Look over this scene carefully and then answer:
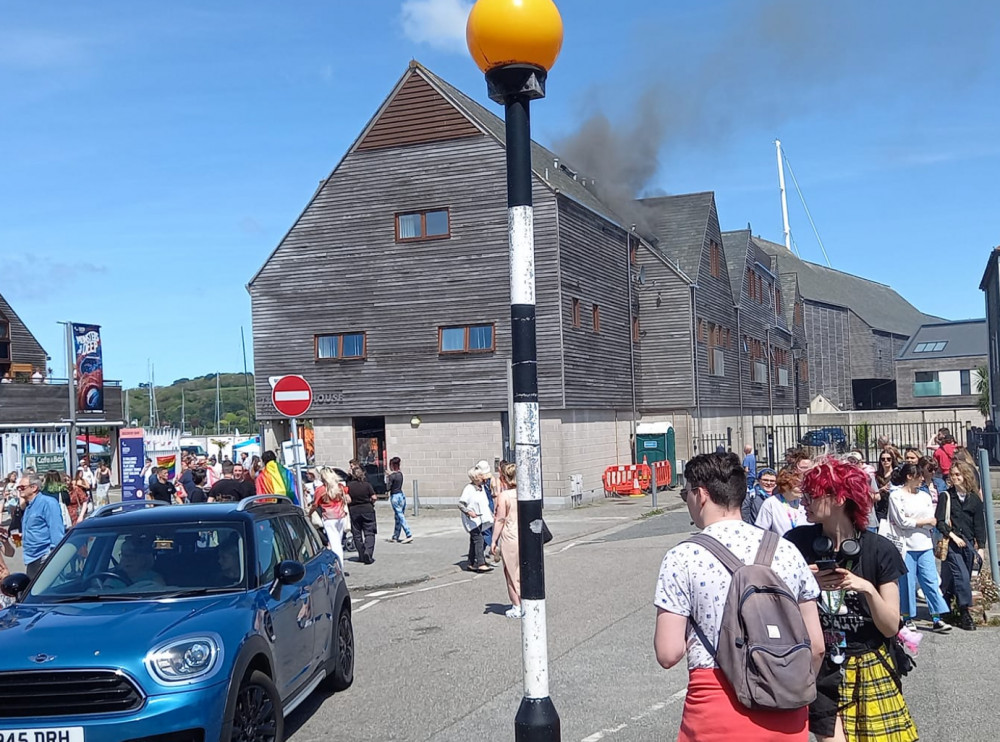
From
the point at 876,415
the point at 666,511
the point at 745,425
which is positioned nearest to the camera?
the point at 666,511

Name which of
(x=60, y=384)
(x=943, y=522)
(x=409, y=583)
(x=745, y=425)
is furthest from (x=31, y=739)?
(x=745, y=425)

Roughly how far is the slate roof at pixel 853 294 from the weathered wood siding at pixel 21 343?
52.4m

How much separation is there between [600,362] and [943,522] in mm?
23162

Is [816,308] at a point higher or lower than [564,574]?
higher

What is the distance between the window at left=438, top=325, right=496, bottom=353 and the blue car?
73.5ft

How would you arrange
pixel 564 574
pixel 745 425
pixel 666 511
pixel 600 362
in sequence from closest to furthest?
pixel 564 574
pixel 666 511
pixel 600 362
pixel 745 425

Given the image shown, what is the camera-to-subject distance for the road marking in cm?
690

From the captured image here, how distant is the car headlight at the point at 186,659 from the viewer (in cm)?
570

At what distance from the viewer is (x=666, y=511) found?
2758 centimetres

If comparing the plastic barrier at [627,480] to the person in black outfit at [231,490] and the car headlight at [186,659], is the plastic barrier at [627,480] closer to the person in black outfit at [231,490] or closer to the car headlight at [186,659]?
the person in black outfit at [231,490]

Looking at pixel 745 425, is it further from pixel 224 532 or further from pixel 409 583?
pixel 224 532

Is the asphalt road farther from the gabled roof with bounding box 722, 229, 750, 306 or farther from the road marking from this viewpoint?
the gabled roof with bounding box 722, 229, 750, 306

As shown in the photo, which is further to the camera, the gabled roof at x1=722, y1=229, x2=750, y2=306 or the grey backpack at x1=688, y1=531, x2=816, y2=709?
the gabled roof at x1=722, y1=229, x2=750, y2=306

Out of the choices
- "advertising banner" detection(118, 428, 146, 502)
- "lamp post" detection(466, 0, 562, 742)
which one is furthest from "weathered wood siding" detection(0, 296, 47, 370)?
"lamp post" detection(466, 0, 562, 742)
